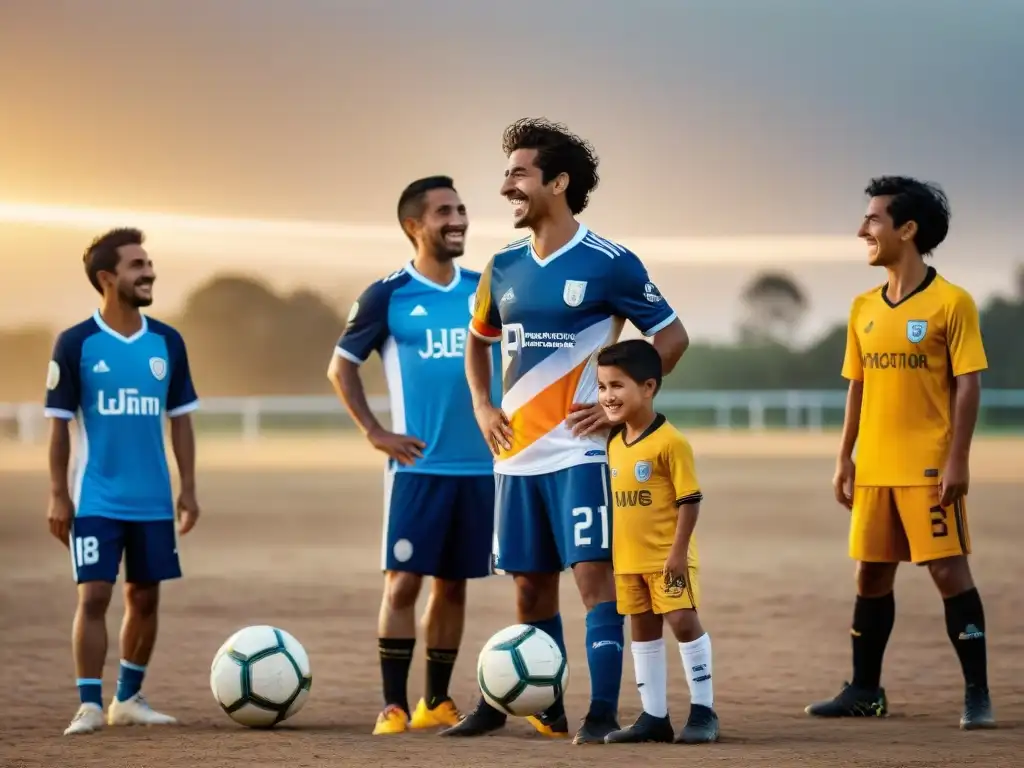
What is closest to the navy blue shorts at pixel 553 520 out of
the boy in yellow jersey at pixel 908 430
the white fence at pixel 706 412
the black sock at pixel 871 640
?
the boy in yellow jersey at pixel 908 430

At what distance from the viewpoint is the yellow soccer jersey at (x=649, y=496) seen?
21.8 ft

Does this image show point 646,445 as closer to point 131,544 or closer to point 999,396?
point 131,544

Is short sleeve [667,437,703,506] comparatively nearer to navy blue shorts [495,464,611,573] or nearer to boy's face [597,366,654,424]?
boy's face [597,366,654,424]

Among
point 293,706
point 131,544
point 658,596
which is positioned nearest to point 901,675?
point 658,596

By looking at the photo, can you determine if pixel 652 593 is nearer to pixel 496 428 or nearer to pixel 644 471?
pixel 644 471

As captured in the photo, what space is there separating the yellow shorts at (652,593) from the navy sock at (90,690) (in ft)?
8.73

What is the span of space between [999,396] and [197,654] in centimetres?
4256

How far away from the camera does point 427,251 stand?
26.6 ft

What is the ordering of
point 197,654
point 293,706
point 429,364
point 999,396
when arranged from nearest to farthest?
point 293,706, point 429,364, point 197,654, point 999,396

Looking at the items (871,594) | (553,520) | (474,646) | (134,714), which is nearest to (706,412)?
(474,646)

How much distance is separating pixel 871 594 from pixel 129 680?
3715 millimetres

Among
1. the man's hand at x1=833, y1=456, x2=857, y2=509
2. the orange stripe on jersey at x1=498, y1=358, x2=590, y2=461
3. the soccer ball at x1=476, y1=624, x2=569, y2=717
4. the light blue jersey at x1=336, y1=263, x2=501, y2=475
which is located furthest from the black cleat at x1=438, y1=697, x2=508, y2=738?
the man's hand at x1=833, y1=456, x2=857, y2=509

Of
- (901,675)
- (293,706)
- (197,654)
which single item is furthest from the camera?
(197,654)

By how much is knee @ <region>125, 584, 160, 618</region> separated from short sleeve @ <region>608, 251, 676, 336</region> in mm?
2881
